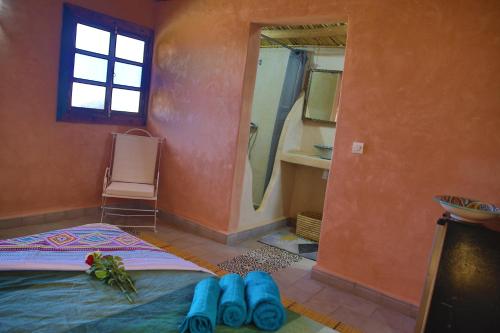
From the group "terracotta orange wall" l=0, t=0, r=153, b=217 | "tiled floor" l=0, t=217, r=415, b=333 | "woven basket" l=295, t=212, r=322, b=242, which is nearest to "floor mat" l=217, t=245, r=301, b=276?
"tiled floor" l=0, t=217, r=415, b=333

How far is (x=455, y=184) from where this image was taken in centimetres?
251

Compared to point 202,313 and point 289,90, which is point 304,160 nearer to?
point 289,90

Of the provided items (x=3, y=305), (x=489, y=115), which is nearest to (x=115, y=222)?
(x=3, y=305)

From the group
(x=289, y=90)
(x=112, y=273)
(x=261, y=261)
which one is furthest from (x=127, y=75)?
(x=112, y=273)

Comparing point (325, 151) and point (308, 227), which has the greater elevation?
point (325, 151)

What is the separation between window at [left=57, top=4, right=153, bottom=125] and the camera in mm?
3666

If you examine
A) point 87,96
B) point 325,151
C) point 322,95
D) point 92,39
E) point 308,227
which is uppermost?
point 92,39

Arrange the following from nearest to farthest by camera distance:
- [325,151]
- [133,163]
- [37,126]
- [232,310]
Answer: [232,310] < [37,126] < [133,163] < [325,151]

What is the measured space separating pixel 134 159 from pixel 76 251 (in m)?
2.33

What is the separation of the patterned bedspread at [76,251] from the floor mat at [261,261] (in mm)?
1258

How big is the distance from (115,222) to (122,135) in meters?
0.99

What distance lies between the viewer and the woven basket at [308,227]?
4148 mm

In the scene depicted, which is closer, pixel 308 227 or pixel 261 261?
pixel 261 261

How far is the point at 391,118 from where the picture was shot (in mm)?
2760
